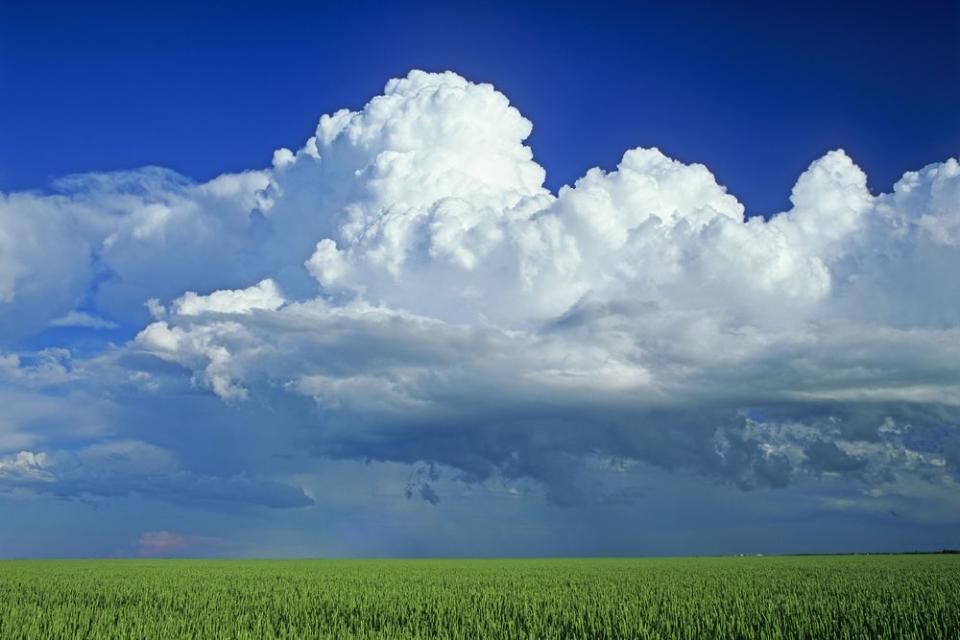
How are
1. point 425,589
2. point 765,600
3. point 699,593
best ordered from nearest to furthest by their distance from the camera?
point 765,600 → point 699,593 → point 425,589

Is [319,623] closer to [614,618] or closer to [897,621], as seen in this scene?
[614,618]

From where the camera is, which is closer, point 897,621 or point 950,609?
point 897,621

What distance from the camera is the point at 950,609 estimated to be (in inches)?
913

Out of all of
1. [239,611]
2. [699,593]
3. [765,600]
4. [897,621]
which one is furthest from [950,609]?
[239,611]

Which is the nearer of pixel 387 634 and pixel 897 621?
pixel 387 634

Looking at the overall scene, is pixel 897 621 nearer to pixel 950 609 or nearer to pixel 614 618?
pixel 950 609

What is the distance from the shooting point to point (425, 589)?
112 feet

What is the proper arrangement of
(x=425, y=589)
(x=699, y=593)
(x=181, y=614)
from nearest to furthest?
1. (x=181, y=614)
2. (x=699, y=593)
3. (x=425, y=589)

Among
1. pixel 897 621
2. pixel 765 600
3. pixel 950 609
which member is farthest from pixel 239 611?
pixel 950 609

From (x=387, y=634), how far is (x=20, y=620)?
1190 centimetres

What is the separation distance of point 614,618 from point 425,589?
14.7 meters

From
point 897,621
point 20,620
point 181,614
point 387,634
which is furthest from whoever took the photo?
point 181,614

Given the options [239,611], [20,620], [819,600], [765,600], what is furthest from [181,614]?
[819,600]

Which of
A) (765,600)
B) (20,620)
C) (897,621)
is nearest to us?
(897,621)
